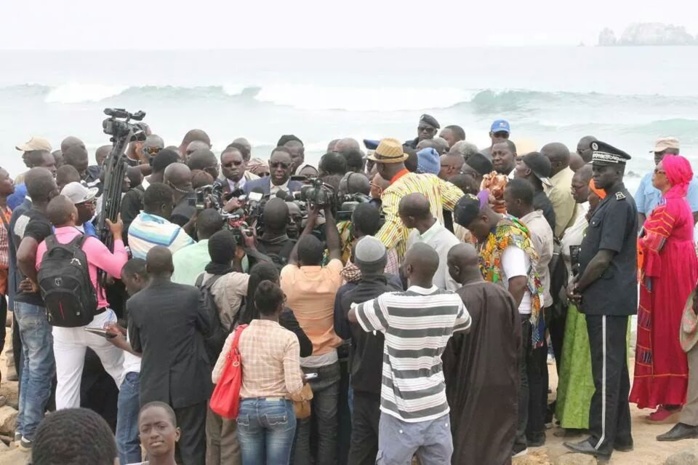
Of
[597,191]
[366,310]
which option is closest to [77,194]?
[366,310]

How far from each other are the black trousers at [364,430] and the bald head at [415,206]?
121 centimetres

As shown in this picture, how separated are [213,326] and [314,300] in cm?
64

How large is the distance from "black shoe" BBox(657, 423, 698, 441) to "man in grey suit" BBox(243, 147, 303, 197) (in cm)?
333

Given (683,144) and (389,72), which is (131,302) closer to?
(683,144)

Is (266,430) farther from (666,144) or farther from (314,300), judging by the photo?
(666,144)

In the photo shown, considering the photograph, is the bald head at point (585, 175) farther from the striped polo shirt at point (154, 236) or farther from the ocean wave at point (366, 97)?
the ocean wave at point (366, 97)

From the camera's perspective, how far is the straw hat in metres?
7.23

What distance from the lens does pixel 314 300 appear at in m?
6.24

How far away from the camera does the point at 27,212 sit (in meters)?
7.21

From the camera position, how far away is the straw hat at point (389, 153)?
7.23m

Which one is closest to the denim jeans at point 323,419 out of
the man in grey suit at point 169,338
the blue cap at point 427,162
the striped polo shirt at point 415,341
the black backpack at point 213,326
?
the black backpack at point 213,326

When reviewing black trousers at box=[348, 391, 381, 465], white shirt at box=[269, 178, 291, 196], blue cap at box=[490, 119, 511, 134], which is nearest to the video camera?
white shirt at box=[269, 178, 291, 196]

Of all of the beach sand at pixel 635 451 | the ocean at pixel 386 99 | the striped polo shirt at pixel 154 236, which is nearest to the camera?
the beach sand at pixel 635 451

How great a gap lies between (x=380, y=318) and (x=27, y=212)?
10.1 feet
